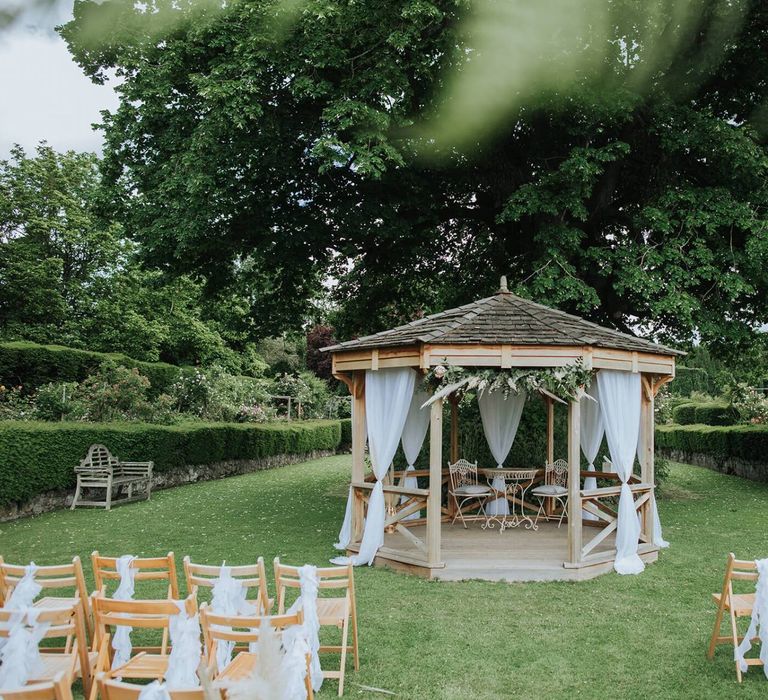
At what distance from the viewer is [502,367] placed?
9703 mm

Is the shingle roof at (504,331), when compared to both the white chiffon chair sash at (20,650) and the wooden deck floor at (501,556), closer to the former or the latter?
the wooden deck floor at (501,556)

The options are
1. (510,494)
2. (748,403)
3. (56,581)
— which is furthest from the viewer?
(748,403)

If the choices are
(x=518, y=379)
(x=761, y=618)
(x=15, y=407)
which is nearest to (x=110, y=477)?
(x=15, y=407)

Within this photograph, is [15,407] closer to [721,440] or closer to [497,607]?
[497,607]

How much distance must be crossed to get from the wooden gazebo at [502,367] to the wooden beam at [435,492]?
0.01 meters

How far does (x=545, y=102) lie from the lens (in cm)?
1370

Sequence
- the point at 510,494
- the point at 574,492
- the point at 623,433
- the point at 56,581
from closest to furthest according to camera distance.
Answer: the point at 56,581
the point at 574,492
the point at 623,433
the point at 510,494

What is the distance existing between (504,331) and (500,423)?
358cm

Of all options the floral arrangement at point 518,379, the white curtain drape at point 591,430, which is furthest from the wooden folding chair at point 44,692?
the white curtain drape at point 591,430

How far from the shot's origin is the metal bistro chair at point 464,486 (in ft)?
39.0

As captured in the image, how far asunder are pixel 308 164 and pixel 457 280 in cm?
518

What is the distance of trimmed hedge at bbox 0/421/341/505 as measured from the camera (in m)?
13.2

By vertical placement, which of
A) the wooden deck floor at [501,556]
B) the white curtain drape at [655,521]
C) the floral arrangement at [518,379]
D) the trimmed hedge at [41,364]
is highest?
the trimmed hedge at [41,364]

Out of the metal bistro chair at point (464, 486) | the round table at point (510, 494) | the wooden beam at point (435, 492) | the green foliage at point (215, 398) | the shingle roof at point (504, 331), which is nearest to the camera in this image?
the wooden beam at point (435, 492)
